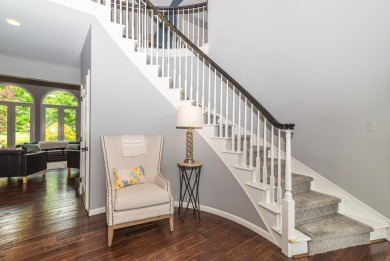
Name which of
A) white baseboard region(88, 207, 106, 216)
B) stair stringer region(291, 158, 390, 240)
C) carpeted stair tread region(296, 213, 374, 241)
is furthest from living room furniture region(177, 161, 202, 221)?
stair stringer region(291, 158, 390, 240)

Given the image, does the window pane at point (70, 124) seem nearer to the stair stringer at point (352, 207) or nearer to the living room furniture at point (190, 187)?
the living room furniture at point (190, 187)

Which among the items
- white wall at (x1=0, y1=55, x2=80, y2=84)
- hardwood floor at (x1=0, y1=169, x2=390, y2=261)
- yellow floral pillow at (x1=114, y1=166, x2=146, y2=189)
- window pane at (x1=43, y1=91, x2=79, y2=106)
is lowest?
hardwood floor at (x1=0, y1=169, x2=390, y2=261)

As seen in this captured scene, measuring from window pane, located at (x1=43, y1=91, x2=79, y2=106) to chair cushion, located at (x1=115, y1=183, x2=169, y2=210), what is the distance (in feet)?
27.2

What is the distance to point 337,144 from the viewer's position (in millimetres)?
2742

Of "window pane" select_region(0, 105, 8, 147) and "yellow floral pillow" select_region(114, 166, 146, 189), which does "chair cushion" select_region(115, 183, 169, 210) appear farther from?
"window pane" select_region(0, 105, 8, 147)

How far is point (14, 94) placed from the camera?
25.3 ft

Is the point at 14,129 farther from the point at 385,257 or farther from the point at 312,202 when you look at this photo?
the point at 385,257

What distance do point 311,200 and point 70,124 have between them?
32.1 ft

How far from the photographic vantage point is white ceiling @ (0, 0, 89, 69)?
283 cm

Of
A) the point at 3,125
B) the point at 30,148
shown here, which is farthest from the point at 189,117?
the point at 3,125

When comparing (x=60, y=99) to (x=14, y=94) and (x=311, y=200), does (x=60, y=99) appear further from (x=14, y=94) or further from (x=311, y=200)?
(x=311, y=200)

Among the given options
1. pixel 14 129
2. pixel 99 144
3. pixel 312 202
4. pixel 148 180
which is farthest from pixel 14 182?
pixel 312 202

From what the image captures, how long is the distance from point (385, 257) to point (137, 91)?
3591 mm

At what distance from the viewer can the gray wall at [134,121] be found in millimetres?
2867
